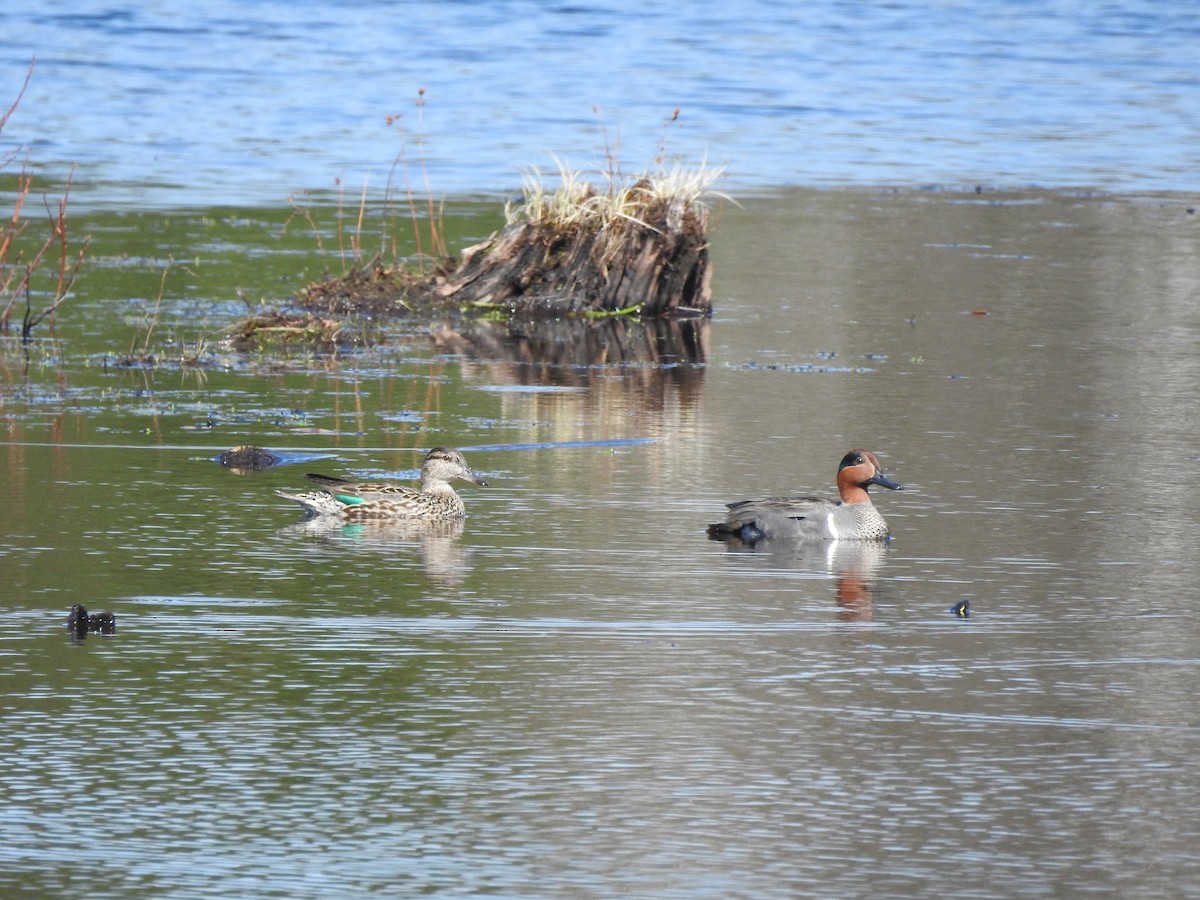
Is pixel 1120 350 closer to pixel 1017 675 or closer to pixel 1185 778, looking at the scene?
pixel 1017 675

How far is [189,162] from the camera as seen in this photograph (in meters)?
29.3

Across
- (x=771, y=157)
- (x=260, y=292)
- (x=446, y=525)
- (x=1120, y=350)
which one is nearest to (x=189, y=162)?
(x=771, y=157)

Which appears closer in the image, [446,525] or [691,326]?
[446,525]

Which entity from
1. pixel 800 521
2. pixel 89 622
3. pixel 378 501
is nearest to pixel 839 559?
pixel 800 521

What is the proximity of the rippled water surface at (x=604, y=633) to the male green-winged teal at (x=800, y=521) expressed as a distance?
13 centimetres

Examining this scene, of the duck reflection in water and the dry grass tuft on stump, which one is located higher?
the dry grass tuft on stump

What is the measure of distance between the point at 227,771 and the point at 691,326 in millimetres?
12210

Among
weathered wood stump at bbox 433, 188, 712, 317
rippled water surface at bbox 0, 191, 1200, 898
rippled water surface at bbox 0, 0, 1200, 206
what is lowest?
rippled water surface at bbox 0, 191, 1200, 898

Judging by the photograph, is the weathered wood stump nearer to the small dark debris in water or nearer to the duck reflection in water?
the small dark debris in water

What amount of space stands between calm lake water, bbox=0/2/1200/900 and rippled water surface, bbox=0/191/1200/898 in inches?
1.0

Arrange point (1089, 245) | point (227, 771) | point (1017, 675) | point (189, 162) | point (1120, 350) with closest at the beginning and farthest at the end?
point (227, 771), point (1017, 675), point (1120, 350), point (1089, 245), point (189, 162)

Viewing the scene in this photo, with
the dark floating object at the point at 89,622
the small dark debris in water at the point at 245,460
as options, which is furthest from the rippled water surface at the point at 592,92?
the dark floating object at the point at 89,622

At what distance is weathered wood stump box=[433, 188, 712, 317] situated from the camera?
19.0 metres

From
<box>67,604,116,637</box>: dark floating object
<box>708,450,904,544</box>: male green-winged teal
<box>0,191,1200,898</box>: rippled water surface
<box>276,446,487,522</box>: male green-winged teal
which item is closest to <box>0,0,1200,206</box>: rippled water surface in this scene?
<box>0,191,1200,898</box>: rippled water surface
